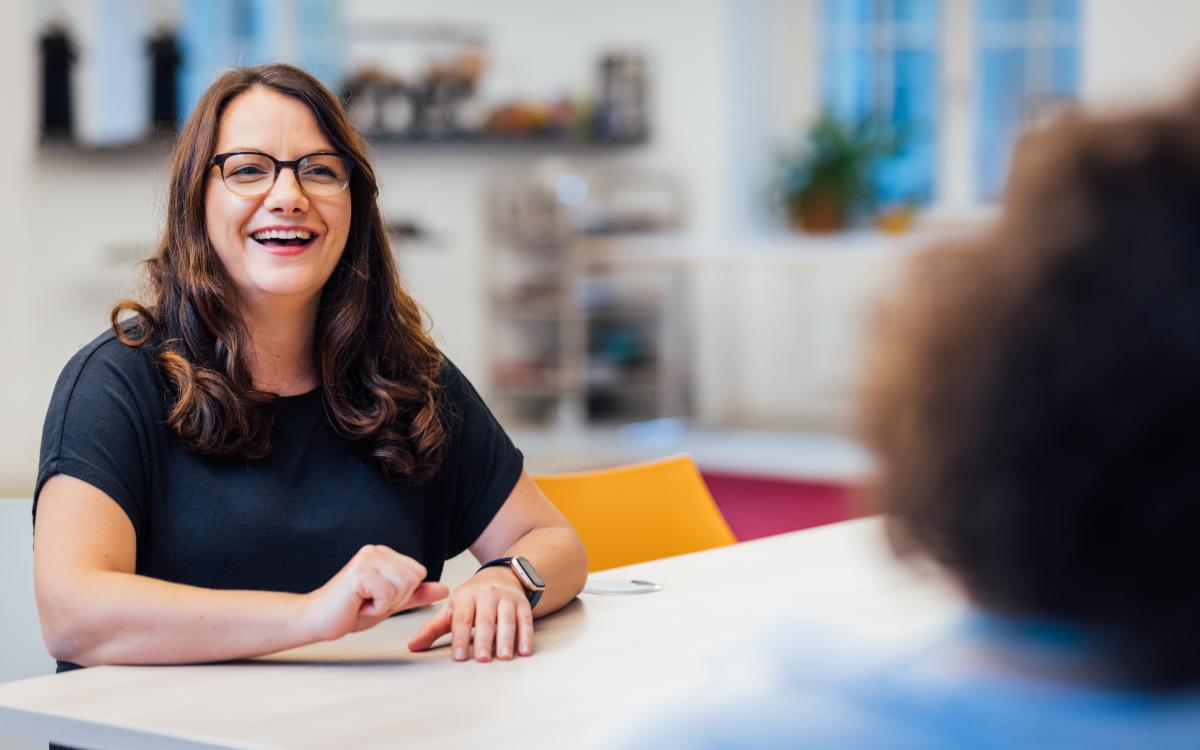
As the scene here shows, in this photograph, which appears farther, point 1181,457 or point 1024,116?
point 1024,116

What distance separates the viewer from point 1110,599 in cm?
58

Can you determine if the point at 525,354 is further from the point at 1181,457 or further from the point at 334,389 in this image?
the point at 1181,457

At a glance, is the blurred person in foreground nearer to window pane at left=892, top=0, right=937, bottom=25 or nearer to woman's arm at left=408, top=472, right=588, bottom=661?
woman's arm at left=408, top=472, right=588, bottom=661

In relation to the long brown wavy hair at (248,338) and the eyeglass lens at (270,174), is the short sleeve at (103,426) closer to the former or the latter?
the long brown wavy hair at (248,338)

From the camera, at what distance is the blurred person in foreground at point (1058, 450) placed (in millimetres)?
554

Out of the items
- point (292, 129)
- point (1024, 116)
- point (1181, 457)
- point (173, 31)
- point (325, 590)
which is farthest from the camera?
point (173, 31)

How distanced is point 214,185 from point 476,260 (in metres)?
6.07

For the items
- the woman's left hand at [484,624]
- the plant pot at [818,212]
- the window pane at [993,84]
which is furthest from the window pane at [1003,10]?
the woman's left hand at [484,624]

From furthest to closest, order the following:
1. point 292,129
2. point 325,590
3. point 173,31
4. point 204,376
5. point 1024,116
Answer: point 173,31
point 292,129
point 204,376
point 325,590
point 1024,116

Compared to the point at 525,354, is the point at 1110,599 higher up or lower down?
higher up

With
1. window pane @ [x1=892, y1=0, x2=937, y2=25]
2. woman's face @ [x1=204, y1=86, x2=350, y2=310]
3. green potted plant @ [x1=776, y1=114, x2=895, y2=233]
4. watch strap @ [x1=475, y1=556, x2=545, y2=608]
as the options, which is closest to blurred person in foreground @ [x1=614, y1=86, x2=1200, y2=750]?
watch strap @ [x1=475, y1=556, x2=545, y2=608]

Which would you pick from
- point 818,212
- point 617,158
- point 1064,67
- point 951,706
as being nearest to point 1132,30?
point 1064,67

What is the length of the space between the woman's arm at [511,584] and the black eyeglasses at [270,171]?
18.1 inches

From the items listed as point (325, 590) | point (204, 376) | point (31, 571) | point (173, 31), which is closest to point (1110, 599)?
point (325, 590)
